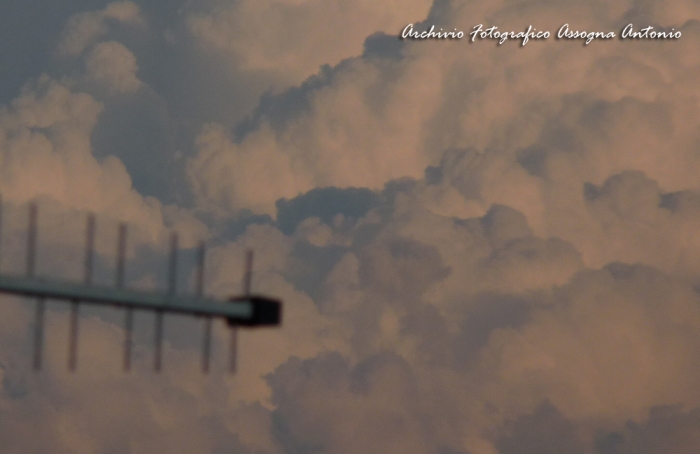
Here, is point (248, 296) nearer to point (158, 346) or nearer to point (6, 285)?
point (158, 346)

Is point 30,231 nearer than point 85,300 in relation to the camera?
No

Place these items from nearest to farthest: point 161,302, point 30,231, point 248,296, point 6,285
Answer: point 6,285, point 161,302, point 248,296, point 30,231

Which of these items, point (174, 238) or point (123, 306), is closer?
point (123, 306)

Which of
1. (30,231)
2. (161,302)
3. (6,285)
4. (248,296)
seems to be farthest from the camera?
(30,231)

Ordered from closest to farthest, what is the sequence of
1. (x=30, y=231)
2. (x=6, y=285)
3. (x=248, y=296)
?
(x=6, y=285) → (x=248, y=296) → (x=30, y=231)

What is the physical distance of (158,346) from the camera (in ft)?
92.8

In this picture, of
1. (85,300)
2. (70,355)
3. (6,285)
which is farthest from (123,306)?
(70,355)

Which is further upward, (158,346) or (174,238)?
(174,238)

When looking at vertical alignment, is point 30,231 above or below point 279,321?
above

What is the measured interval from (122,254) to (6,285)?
6.99 meters

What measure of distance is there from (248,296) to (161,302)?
8.52 feet

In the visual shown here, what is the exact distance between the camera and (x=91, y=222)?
90.6 ft

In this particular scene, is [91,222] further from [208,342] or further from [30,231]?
[208,342]

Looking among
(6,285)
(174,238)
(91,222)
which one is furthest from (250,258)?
(6,285)
